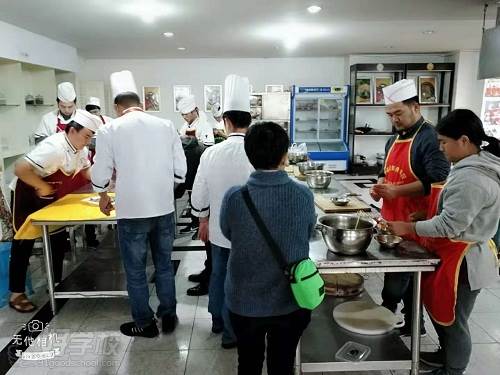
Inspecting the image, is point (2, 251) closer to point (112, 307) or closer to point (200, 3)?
point (112, 307)

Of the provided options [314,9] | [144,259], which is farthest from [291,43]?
[144,259]

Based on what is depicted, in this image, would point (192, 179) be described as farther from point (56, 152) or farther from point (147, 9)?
point (147, 9)

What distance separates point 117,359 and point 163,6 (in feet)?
10.0

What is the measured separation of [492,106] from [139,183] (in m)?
7.43

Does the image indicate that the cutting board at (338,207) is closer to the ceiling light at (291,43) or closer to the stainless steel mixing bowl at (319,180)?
the stainless steel mixing bowl at (319,180)

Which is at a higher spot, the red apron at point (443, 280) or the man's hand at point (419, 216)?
the man's hand at point (419, 216)

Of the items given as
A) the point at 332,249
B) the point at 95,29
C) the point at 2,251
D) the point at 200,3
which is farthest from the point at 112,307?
the point at 95,29

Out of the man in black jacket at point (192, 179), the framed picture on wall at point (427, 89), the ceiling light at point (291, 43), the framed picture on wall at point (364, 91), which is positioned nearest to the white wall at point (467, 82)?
the framed picture on wall at point (427, 89)

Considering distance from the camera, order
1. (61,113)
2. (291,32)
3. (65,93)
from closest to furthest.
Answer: (65,93)
(61,113)
(291,32)

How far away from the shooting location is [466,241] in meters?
1.51

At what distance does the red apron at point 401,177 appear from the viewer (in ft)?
6.60

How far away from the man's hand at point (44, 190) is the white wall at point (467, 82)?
7.05m

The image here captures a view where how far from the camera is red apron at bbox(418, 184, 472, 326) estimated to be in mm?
1536

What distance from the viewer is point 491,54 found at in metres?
3.39
